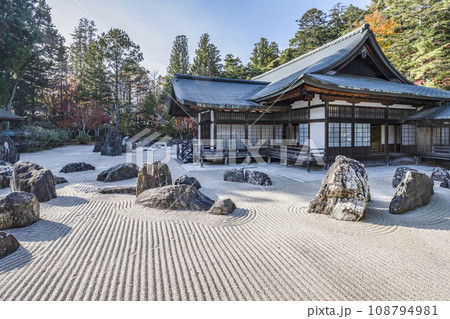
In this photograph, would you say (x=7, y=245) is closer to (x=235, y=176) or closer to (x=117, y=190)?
(x=117, y=190)

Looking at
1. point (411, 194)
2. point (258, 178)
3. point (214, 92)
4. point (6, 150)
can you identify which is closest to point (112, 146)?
point (6, 150)

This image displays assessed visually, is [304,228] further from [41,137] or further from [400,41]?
[41,137]

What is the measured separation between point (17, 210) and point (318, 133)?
10605mm

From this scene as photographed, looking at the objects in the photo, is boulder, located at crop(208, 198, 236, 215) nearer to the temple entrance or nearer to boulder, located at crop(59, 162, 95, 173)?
boulder, located at crop(59, 162, 95, 173)

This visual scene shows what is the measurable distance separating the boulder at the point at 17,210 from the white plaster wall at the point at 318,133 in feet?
33.6

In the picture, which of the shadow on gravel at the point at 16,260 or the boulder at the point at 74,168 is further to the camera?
the boulder at the point at 74,168

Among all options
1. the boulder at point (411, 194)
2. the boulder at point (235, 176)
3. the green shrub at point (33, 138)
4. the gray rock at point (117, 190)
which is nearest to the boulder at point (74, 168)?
the gray rock at point (117, 190)

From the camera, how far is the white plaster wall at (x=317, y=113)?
34.9 feet

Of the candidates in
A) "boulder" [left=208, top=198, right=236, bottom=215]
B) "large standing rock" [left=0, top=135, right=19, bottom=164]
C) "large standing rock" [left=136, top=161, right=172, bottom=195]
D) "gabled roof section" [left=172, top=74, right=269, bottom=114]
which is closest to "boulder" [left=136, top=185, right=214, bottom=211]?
"boulder" [left=208, top=198, right=236, bottom=215]

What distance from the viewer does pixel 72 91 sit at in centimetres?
2881

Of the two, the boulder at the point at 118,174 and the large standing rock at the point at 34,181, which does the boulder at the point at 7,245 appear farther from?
the boulder at the point at 118,174

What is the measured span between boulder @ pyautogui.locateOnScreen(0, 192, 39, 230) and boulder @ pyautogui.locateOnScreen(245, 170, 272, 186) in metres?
5.70

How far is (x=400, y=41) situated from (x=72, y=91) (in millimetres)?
34172
